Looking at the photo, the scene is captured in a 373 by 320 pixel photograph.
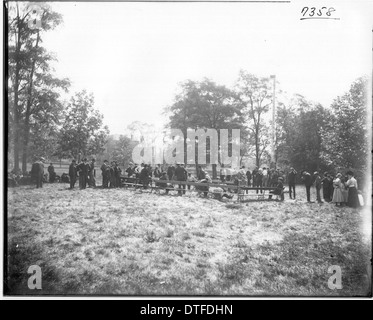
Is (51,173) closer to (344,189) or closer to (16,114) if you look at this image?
(16,114)

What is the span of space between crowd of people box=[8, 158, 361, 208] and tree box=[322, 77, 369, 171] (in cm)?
21

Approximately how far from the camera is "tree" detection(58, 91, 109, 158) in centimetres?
362

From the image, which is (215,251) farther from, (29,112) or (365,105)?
(29,112)

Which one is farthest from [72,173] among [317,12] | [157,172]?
[317,12]

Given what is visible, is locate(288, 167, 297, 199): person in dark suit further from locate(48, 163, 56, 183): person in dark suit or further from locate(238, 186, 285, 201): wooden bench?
locate(48, 163, 56, 183): person in dark suit

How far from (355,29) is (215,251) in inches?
146

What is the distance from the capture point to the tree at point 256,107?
3.54 meters

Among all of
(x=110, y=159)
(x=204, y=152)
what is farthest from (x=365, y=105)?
(x=110, y=159)

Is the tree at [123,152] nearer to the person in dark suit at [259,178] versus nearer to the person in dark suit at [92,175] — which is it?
the person in dark suit at [92,175]

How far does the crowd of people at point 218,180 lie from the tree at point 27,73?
56 centimetres

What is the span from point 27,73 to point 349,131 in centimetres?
486
